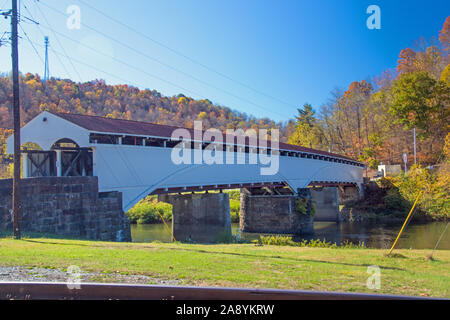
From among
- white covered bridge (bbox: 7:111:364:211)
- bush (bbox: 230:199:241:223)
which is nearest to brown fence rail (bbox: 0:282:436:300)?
white covered bridge (bbox: 7:111:364:211)

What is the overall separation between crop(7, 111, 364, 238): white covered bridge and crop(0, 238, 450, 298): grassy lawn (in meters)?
5.52

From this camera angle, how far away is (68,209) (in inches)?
493

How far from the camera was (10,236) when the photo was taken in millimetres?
10727

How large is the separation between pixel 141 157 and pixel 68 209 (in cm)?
401

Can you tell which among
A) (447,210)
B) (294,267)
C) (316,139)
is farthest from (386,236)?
(316,139)

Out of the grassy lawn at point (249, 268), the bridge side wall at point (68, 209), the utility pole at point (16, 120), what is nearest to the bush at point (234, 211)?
the bridge side wall at point (68, 209)

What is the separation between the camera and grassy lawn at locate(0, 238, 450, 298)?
18.7 feet

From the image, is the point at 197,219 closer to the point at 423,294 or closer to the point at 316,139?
the point at 423,294

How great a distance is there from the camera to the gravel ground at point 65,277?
5551 mm

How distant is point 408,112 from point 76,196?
127ft

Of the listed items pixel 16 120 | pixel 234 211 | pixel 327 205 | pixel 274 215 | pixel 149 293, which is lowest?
pixel 234 211

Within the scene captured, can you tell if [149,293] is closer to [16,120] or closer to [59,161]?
[16,120]

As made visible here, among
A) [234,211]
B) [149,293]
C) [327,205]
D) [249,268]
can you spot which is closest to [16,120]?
[249,268]

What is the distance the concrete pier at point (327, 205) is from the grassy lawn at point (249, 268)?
26.7 m
